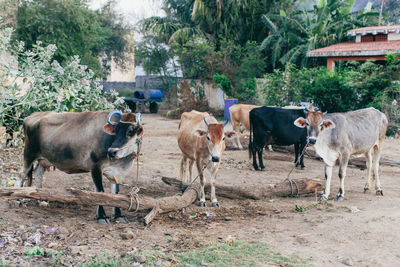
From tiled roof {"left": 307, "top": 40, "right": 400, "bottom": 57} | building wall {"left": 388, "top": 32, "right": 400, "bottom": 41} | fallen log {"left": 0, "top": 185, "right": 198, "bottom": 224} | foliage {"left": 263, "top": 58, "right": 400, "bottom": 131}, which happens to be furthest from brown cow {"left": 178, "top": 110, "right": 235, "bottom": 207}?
building wall {"left": 388, "top": 32, "right": 400, "bottom": 41}

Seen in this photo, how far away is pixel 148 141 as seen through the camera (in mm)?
13703

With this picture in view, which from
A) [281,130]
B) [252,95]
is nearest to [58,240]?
[281,130]

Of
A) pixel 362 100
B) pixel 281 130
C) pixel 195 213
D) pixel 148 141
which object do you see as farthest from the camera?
pixel 362 100

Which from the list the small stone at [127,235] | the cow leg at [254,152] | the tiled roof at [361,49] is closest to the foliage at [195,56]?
the tiled roof at [361,49]

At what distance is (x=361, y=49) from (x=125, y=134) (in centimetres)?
1512

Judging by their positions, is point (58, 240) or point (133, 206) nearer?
point (58, 240)

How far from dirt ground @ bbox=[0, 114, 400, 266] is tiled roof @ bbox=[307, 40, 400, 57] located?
422 inches

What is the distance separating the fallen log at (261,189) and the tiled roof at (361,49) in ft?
38.6

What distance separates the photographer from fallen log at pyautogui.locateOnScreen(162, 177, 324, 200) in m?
7.10

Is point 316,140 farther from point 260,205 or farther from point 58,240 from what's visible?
point 58,240

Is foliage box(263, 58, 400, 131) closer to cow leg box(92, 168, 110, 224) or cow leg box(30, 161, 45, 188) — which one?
cow leg box(92, 168, 110, 224)

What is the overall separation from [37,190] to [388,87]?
40.9ft

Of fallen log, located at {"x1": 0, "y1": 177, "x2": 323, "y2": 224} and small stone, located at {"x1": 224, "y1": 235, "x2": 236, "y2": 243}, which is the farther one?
fallen log, located at {"x1": 0, "y1": 177, "x2": 323, "y2": 224}

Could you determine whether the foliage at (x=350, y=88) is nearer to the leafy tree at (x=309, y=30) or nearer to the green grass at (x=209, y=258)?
the leafy tree at (x=309, y=30)
